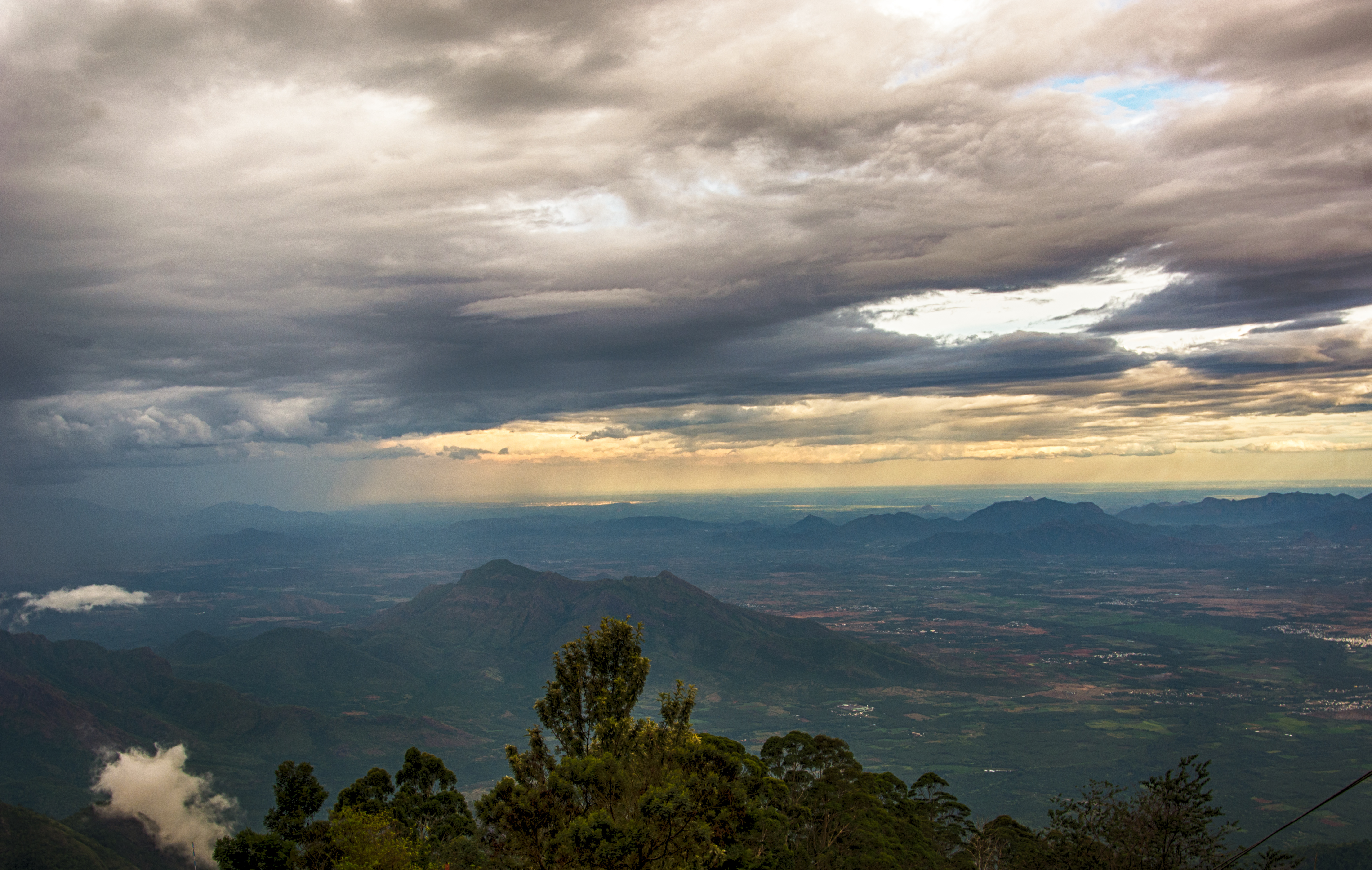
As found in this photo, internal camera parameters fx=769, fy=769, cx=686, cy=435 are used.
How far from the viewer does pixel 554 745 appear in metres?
35.0

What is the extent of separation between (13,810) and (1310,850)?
11644 inches

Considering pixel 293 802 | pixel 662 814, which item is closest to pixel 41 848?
pixel 293 802

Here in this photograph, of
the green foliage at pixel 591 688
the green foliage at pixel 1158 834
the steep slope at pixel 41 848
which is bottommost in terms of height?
the steep slope at pixel 41 848

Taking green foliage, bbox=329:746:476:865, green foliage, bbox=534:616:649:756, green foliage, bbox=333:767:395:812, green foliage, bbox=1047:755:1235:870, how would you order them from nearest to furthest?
green foliage, bbox=534:616:649:756 < green foliage, bbox=1047:755:1235:870 < green foliage, bbox=329:746:476:865 < green foliage, bbox=333:767:395:812

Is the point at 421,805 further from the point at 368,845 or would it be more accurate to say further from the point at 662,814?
the point at 662,814

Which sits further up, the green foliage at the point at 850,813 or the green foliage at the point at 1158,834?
the green foliage at the point at 1158,834

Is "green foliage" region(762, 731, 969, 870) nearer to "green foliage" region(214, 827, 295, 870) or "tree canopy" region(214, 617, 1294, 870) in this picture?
"tree canopy" region(214, 617, 1294, 870)

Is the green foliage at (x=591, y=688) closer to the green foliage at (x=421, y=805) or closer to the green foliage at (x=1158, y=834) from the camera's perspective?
the green foliage at (x=1158, y=834)

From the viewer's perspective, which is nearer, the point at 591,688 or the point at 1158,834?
the point at 591,688

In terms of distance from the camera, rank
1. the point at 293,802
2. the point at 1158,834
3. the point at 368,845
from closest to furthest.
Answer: the point at 1158,834, the point at 368,845, the point at 293,802

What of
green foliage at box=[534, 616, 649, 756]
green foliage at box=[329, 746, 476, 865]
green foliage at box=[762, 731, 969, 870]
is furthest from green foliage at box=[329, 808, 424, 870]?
green foliage at box=[762, 731, 969, 870]

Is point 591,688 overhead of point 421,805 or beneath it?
overhead

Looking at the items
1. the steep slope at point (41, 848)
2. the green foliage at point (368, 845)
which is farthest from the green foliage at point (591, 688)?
the steep slope at point (41, 848)

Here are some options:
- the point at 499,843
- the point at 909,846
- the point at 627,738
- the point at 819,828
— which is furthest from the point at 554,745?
the point at 909,846
